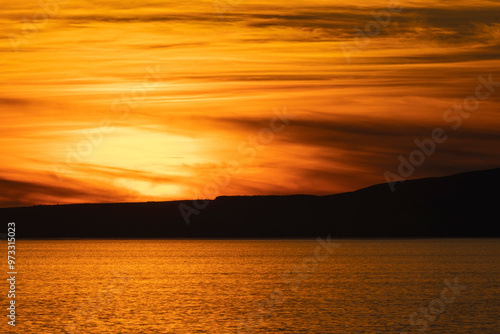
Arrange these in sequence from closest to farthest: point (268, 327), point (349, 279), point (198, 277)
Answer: point (268, 327) < point (349, 279) < point (198, 277)

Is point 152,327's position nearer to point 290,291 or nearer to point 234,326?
point 234,326

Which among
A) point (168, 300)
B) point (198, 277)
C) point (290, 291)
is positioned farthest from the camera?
point (198, 277)

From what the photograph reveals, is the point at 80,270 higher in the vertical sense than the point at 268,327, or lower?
higher

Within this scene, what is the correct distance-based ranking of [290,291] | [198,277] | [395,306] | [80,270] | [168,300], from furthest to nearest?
[80,270] → [198,277] → [290,291] → [168,300] → [395,306]

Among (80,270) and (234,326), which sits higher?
(80,270)

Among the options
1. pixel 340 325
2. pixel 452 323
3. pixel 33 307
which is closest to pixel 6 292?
pixel 33 307

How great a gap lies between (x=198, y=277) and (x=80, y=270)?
36774mm

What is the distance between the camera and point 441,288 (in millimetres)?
104625

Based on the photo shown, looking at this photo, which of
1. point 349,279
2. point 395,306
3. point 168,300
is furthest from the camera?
point 349,279

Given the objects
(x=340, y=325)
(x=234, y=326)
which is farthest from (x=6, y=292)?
(x=340, y=325)

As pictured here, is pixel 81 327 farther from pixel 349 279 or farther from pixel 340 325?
pixel 349 279

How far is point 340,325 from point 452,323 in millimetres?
9554

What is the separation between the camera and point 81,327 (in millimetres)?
69562

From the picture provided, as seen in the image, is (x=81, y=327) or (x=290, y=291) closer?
(x=81, y=327)
